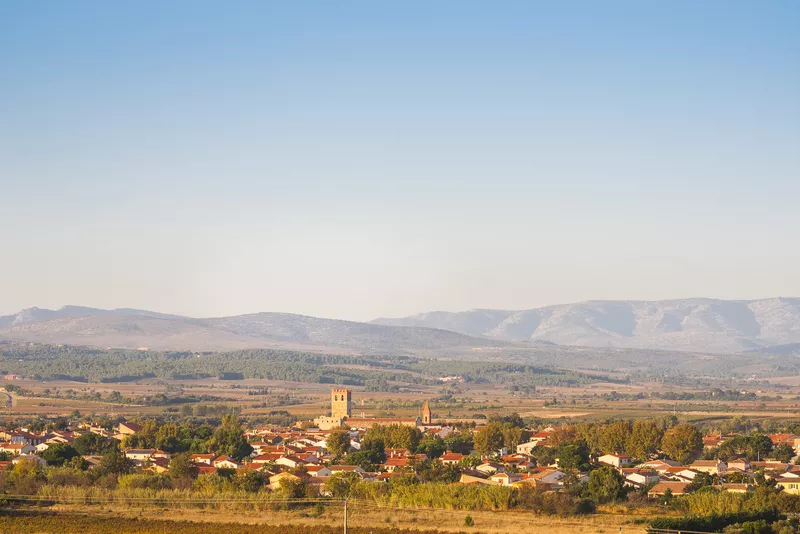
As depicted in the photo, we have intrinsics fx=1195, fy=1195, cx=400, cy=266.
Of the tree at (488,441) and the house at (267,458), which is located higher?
the tree at (488,441)

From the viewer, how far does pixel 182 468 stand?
50.5 m

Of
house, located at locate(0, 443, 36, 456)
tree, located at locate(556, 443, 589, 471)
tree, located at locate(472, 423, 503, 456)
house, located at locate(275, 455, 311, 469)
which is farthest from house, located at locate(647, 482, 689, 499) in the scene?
house, located at locate(0, 443, 36, 456)

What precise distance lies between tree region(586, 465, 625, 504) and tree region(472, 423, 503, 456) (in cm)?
1641

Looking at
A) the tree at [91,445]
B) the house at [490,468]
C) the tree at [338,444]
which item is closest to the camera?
the house at [490,468]

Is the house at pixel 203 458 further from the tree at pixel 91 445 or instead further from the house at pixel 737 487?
the house at pixel 737 487

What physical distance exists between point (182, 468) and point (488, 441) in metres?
18.9

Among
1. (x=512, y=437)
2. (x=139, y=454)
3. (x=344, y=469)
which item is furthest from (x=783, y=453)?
(x=139, y=454)

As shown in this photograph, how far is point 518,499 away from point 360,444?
24.2 meters

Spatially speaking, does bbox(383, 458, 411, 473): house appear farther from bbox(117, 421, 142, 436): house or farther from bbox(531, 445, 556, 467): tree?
bbox(117, 421, 142, 436): house

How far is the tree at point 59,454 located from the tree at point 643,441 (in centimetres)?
2781

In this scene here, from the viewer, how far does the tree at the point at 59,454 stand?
5603cm

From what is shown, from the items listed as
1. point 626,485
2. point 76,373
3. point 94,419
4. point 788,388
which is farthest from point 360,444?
point 788,388

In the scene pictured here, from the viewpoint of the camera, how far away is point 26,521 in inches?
1539

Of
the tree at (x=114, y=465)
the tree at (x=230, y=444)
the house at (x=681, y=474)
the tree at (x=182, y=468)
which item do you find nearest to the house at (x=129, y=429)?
the tree at (x=230, y=444)
